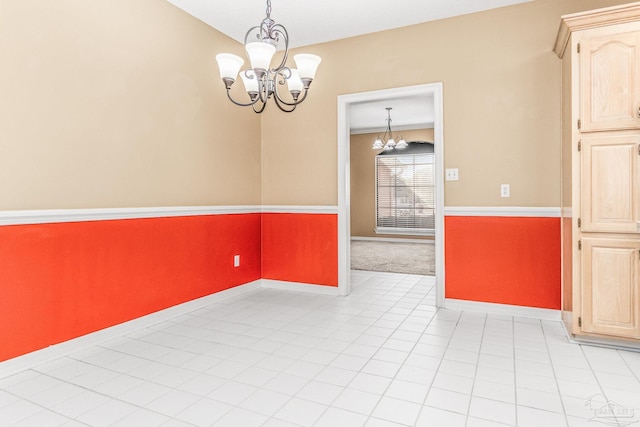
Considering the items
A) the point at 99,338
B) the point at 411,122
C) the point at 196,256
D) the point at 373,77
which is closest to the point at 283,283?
the point at 196,256

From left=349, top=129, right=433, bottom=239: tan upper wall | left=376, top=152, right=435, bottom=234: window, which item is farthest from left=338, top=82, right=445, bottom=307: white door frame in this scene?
left=349, top=129, right=433, bottom=239: tan upper wall

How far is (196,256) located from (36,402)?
1713 mm

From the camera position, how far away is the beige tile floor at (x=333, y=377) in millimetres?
1710

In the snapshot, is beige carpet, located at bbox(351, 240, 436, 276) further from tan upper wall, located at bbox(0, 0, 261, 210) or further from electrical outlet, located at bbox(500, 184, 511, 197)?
tan upper wall, located at bbox(0, 0, 261, 210)

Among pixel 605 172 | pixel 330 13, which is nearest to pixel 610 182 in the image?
pixel 605 172

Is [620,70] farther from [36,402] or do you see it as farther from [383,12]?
[36,402]

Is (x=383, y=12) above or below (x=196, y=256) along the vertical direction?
above

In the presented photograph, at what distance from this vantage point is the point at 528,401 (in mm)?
1823

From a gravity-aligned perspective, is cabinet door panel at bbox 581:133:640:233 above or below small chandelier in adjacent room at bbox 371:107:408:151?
below

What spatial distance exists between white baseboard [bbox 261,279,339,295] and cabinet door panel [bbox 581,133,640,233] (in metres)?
2.36

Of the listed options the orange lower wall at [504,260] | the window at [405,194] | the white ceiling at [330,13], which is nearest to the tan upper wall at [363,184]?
the window at [405,194]

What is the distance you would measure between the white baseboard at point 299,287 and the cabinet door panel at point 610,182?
7.75 ft

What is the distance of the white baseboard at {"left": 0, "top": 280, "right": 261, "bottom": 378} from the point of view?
2.18 m

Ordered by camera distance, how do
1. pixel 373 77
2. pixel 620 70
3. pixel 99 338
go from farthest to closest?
1. pixel 373 77
2. pixel 99 338
3. pixel 620 70
